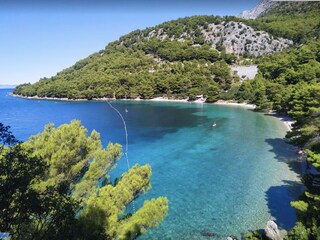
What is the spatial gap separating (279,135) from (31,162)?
37078 millimetres

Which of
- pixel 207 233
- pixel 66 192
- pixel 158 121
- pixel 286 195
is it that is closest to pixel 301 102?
pixel 286 195

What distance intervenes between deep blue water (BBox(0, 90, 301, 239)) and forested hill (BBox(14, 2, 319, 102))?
125 ft

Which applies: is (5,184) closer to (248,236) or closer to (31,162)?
(31,162)

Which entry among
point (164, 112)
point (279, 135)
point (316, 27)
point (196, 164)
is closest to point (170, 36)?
point (316, 27)

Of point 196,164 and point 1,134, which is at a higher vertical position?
point 1,134

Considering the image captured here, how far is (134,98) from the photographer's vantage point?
9919 centimetres

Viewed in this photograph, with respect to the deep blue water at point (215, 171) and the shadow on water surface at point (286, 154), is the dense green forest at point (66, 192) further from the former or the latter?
the shadow on water surface at point (286, 154)

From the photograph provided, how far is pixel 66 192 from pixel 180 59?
379 feet

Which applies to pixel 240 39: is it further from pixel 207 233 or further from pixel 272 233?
pixel 272 233

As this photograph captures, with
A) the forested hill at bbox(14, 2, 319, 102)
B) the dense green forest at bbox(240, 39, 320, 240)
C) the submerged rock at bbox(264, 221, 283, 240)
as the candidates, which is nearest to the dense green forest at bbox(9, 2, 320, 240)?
the forested hill at bbox(14, 2, 319, 102)

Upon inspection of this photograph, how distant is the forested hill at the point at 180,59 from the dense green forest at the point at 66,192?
68.7m

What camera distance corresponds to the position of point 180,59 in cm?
12069

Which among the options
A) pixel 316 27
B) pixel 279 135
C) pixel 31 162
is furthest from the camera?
pixel 316 27

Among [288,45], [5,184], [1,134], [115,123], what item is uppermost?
[288,45]
